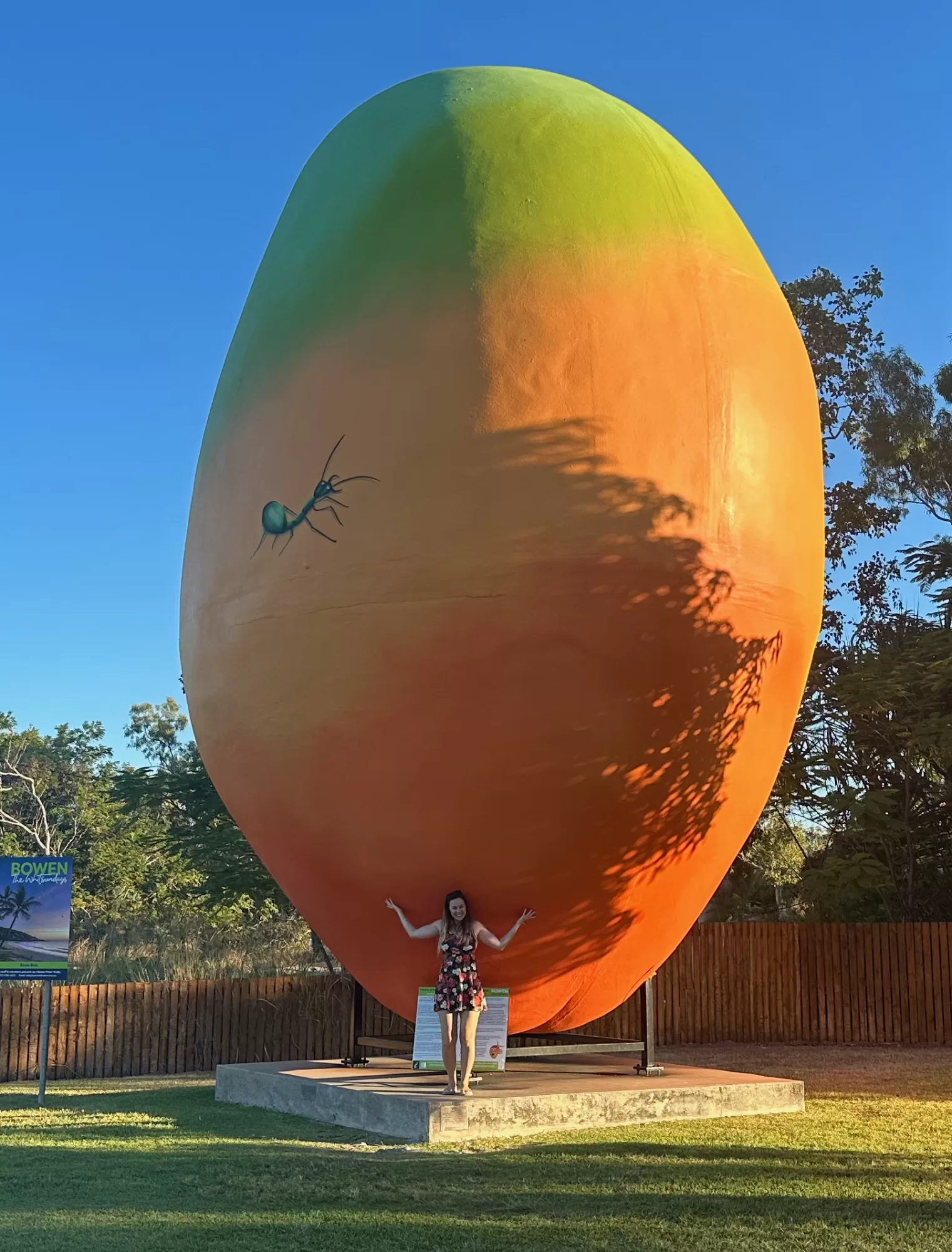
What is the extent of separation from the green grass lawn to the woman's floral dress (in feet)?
3.07

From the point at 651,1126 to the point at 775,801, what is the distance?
40.3 feet

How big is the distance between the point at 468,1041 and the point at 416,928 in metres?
0.83

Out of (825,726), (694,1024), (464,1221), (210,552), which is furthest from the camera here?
(825,726)

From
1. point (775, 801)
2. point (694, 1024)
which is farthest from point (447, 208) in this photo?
point (775, 801)

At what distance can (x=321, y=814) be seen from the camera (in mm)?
9406

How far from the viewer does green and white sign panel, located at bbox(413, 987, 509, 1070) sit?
30.5 feet

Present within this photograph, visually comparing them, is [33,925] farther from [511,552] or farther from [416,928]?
[511,552]

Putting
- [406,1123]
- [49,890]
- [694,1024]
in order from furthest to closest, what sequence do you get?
[694,1024]
[49,890]
[406,1123]

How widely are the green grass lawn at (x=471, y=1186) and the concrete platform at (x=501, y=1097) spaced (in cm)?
23

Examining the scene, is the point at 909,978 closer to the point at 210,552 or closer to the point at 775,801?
the point at 775,801

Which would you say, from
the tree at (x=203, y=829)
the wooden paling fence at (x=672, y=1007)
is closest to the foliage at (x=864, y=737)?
the wooden paling fence at (x=672, y=1007)

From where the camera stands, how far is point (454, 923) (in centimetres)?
912

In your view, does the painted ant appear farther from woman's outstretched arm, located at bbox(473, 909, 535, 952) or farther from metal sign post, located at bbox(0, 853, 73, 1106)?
metal sign post, located at bbox(0, 853, 73, 1106)

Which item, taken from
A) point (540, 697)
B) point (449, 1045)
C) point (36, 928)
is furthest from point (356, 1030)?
point (540, 697)
